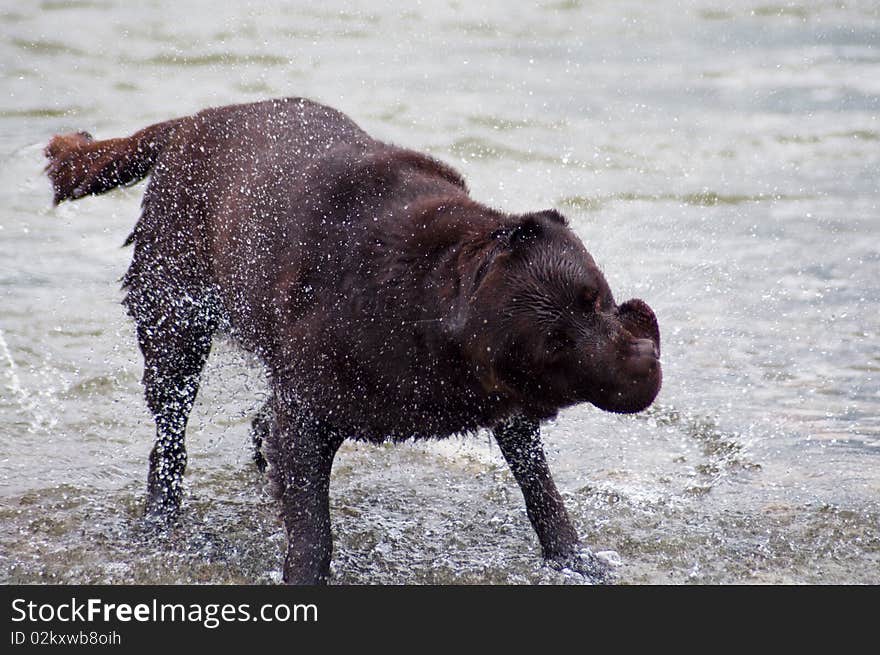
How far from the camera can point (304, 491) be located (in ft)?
14.9

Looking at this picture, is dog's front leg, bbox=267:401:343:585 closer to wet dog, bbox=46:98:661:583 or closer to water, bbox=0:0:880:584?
wet dog, bbox=46:98:661:583

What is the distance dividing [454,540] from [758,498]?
4.38ft

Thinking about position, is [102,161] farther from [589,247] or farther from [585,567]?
[589,247]

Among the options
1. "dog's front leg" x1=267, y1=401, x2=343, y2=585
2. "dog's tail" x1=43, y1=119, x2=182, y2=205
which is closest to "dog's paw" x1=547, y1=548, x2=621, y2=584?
"dog's front leg" x1=267, y1=401, x2=343, y2=585

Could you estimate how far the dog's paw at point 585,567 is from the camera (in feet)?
15.6

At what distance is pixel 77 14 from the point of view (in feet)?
38.8

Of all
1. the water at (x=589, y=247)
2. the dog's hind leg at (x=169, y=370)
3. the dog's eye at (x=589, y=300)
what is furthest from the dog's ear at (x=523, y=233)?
the dog's hind leg at (x=169, y=370)

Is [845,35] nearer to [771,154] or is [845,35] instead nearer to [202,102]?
[771,154]

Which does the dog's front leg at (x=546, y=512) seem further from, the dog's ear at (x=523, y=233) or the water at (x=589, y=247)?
the dog's ear at (x=523, y=233)

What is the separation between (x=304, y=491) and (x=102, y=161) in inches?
72.7

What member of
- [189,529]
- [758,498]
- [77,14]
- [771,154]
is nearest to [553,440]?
[758,498]

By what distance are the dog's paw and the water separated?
72 mm

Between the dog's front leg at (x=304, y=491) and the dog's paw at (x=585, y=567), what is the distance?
0.85 meters

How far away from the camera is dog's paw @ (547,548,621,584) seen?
476 cm
